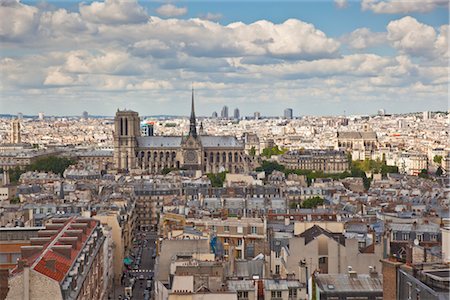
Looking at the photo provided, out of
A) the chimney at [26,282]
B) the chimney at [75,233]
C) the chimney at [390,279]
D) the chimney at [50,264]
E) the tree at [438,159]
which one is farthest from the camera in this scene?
the tree at [438,159]

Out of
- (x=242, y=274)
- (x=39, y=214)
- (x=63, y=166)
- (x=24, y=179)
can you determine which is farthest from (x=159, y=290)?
(x=63, y=166)

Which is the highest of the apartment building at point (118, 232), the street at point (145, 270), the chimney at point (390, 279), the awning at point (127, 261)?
the chimney at point (390, 279)

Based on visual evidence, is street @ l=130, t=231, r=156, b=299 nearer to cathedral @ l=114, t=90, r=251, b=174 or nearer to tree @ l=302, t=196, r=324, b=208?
tree @ l=302, t=196, r=324, b=208

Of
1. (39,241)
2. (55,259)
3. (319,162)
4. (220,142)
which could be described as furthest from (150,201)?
(220,142)

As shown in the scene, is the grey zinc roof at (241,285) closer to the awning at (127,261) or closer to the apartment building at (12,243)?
the apartment building at (12,243)

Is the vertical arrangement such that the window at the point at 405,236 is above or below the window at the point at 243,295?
above

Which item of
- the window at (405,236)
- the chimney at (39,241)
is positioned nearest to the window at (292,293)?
the chimney at (39,241)

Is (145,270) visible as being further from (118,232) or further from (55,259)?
(55,259)
